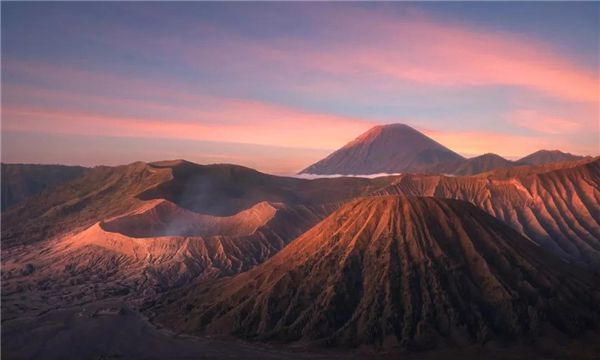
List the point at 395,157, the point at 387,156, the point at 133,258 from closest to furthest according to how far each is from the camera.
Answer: the point at 133,258, the point at 395,157, the point at 387,156

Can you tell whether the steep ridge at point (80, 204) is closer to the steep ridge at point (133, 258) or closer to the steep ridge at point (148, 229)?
the steep ridge at point (148, 229)

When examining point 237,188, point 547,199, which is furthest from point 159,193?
point 547,199

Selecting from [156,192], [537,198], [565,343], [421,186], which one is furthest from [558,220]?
[156,192]

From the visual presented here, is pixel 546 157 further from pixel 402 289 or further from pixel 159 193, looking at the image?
pixel 402 289

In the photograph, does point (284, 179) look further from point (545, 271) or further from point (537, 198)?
point (545, 271)

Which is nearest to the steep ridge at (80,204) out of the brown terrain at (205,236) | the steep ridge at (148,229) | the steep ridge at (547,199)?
the steep ridge at (148,229)

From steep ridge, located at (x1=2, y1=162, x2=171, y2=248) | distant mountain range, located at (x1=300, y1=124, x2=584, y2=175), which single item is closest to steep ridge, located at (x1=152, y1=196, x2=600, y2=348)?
steep ridge, located at (x1=2, y1=162, x2=171, y2=248)
